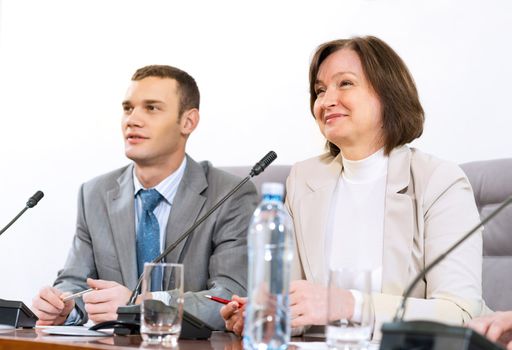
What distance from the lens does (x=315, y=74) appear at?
260 centimetres

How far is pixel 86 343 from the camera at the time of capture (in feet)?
4.98

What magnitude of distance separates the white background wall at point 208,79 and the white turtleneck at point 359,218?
2.11 feet

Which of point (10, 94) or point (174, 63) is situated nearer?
point (174, 63)

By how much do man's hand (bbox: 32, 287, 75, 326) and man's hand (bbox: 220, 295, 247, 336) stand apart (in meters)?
0.65

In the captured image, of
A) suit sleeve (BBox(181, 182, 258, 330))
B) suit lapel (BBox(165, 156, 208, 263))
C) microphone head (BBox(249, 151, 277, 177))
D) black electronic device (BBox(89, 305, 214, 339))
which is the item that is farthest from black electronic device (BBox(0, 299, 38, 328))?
suit lapel (BBox(165, 156, 208, 263))

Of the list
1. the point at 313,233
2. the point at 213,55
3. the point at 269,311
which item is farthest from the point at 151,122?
the point at 269,311

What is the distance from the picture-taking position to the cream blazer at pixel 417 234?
2029 mm

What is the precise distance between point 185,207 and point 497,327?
1.47 meters

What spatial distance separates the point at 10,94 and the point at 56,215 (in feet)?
2.27

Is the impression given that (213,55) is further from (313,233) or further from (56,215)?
(313,233)

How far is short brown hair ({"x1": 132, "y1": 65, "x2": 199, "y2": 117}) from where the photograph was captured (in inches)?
124

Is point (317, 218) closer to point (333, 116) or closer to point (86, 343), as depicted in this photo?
point (333, 116)

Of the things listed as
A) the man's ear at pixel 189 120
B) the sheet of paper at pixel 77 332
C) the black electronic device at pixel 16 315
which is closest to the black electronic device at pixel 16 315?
the black electronic device at pixel 16 315

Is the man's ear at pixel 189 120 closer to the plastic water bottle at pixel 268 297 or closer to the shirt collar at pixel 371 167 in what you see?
the shirt collar at pixel 371 167
